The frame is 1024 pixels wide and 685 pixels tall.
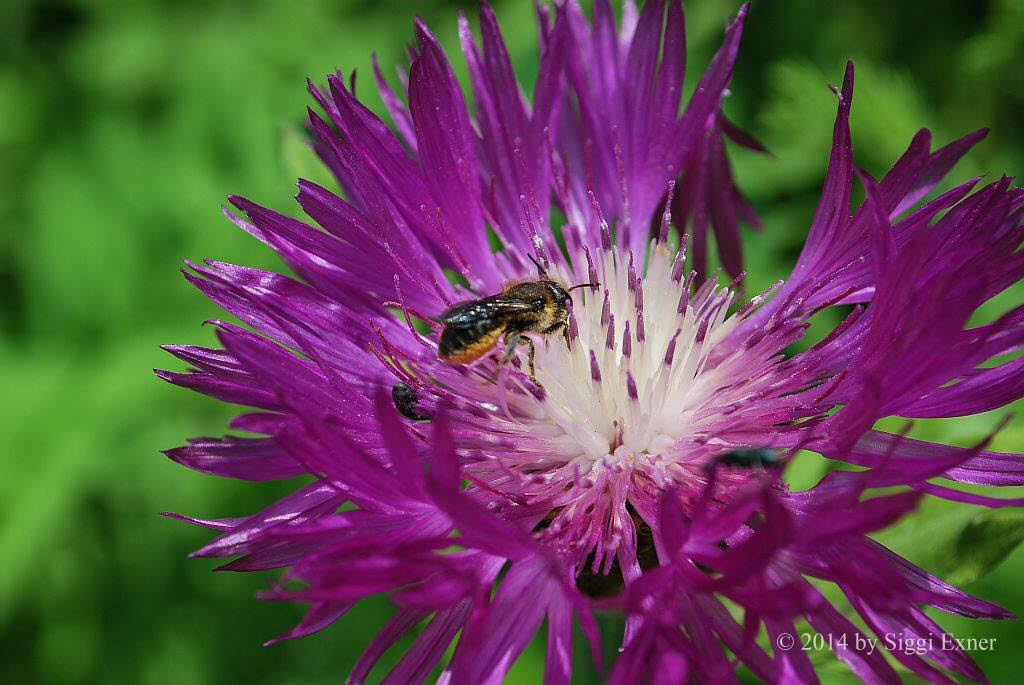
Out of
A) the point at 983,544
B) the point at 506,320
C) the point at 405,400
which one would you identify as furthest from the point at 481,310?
the point at 983,544

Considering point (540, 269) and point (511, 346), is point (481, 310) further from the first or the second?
point (540, 269)

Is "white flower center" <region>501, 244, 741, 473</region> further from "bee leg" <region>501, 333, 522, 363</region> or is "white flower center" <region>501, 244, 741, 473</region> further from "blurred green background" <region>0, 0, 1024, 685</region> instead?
"blurred green background" <region>0, 0, 1024, 685</region>

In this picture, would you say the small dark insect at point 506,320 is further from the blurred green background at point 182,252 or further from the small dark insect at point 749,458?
the blurred green background at point 182,252

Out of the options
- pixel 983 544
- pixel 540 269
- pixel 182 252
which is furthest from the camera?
pixel 182 252

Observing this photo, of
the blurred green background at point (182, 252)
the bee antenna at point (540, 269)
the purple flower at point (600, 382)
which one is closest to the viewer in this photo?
the purple flower at point (600, 382)

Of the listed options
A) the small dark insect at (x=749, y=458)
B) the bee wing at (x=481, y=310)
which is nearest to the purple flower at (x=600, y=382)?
the small dark insect at (x=749, y=458)

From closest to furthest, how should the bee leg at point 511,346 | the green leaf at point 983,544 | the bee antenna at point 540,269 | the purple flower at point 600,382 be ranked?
1. the purple flower at point 600,382
2. the green leaf at point 983,544
3. the bee leg at point 511,346
4. the bee antenna at point 540,269

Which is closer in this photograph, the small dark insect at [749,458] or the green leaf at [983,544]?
the small dark insect at [749,458]
